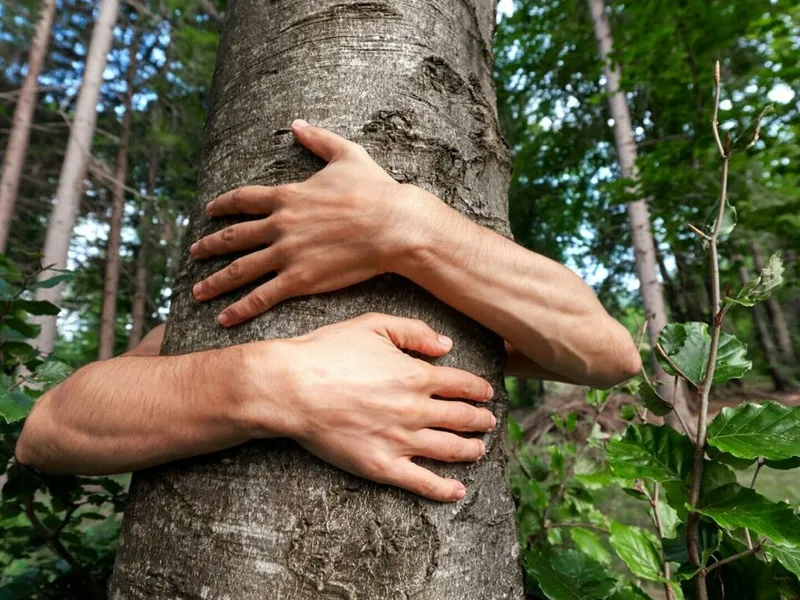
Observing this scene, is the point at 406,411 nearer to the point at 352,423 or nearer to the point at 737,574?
the point at 352,423

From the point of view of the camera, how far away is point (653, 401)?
3.68ft

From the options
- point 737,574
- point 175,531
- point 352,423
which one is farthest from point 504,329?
point 175,531

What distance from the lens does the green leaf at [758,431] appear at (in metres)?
0.84

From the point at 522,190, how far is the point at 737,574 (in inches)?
363

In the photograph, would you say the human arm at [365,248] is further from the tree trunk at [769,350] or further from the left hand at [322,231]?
the tree trunk at [769,350]

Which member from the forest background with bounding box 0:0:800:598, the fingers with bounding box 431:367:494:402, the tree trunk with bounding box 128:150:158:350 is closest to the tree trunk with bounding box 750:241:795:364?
the forest background with bounding box 0:0:800:598

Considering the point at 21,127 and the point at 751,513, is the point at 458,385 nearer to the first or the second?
the point at 751,513

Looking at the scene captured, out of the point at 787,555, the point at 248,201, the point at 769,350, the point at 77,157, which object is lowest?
the point at 787,555

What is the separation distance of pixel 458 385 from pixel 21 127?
353 inches

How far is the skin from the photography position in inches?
34.9

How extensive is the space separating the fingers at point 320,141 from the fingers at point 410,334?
0.37 metres

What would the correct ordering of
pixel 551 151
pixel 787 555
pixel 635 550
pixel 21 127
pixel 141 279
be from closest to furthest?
pixel 787 555 → pixel 635 550 → pixel 21 127 → pixel 551 151 → pixel 141 279

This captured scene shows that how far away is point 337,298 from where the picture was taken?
105cm

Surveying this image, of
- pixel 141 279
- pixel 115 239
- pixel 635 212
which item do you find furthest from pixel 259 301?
pixel 141 279
